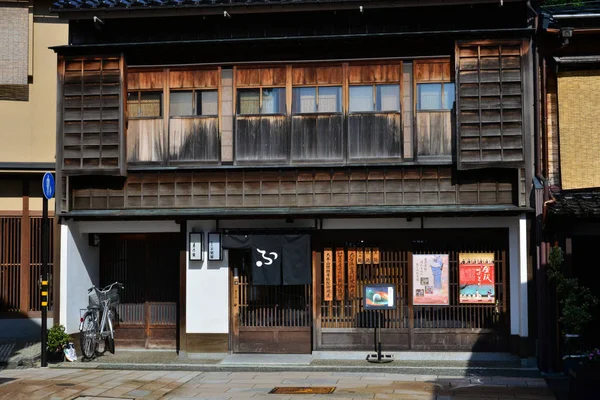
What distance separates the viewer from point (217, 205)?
1922 cm

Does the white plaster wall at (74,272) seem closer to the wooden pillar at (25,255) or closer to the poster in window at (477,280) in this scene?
the wooden pillar at (25,255)

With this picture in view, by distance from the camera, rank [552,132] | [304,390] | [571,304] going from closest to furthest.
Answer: [304,390] → [571,304] → [552,132]

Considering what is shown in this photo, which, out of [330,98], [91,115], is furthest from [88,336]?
[330,98]

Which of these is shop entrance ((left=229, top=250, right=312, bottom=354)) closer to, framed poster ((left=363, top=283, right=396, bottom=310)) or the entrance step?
the entrance step

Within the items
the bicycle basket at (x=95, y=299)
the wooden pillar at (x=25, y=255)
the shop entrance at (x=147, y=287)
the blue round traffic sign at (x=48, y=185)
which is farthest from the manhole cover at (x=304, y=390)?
the wooden pillar at (x=25, y=255)

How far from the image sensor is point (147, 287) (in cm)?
2067

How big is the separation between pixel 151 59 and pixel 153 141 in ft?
6.92

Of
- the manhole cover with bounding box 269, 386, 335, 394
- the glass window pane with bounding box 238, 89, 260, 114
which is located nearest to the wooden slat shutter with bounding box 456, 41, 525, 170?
the glass window pane with bounding box 238, 89, 260, 114

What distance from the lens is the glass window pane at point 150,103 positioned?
64.4 ft

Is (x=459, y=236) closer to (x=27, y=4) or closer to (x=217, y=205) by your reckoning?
(x=217, y=205)

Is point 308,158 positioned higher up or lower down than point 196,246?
→ higher up

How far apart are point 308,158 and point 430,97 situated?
10.9 feet

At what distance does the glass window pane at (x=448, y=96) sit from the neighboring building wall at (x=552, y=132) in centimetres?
221

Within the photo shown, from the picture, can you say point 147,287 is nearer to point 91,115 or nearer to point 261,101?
point 91,115
